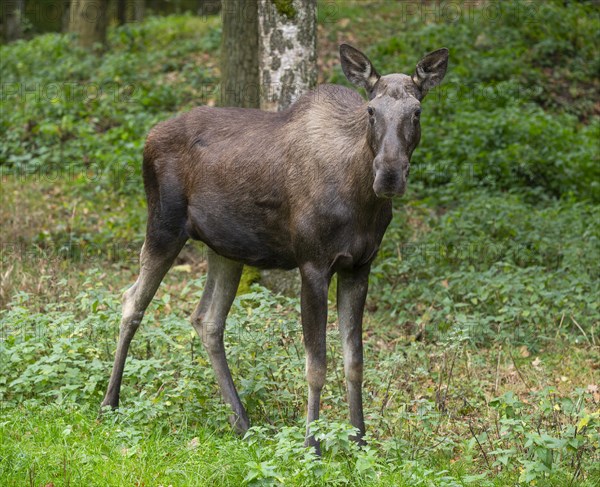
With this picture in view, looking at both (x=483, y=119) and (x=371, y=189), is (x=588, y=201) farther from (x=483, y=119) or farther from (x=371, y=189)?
(x=371, y=189)

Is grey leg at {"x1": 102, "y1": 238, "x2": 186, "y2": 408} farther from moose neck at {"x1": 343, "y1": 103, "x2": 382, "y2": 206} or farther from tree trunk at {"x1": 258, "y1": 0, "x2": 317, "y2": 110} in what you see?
tree trunk at {"x1": 258, "y1": 0, "x2": 317, "y2": 110}

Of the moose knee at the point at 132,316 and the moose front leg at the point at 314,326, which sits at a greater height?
the moose front leg at the point at 314,326

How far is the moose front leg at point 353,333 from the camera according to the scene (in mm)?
6324

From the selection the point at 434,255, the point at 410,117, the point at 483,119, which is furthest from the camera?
the point at 483,119

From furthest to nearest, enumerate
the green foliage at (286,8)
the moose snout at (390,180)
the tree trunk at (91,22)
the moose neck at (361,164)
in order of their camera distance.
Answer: the tree trunk at (91,22), the green foliage at (286,8), the moose neck at (361,164), the moose snout at (390,180)

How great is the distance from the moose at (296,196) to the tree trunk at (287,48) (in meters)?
1.67

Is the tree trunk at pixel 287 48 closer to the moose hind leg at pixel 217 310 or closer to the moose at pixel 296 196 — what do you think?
the moose at pixel 296 196

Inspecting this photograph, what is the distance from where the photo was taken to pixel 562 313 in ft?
28.4

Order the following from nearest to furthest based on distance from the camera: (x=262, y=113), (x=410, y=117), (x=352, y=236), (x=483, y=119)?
(x=410, y=117)
(x=352, y=236)
(x=262, y=113)
(x=483, y=119)

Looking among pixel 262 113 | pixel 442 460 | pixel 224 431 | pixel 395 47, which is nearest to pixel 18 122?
pixel 395 47

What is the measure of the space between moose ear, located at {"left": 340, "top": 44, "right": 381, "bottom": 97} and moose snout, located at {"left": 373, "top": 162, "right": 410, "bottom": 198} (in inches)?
32.7

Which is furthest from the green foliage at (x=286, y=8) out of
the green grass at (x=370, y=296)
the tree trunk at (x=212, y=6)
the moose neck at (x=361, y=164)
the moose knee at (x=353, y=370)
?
the tree trunk at (x=212, y=6)

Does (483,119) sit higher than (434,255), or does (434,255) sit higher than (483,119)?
(483,119)

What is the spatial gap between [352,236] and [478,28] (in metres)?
13.4
